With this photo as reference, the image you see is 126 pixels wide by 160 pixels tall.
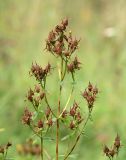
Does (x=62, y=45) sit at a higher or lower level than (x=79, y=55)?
lower

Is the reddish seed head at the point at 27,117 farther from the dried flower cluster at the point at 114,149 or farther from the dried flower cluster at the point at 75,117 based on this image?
the dried flower cluster at the point at 114,149

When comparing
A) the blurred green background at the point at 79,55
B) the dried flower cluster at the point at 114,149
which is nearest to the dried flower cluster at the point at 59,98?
the dried flower cluster at the point at 114,149

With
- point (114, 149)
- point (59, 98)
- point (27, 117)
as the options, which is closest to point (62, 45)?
point (59, 98)

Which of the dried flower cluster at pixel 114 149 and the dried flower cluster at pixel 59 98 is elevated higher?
the dried flower cluster at pixel 59 98

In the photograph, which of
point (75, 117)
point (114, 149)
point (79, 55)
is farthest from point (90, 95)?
point (79, 55)

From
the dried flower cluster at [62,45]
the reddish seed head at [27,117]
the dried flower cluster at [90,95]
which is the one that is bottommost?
the reddish seed head at [27,117]

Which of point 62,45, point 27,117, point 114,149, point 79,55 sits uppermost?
point 79,55

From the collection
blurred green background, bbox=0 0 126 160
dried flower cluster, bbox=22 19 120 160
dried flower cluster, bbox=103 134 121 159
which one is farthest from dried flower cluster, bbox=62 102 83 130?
blurred green background, bbox=0 0 126 160

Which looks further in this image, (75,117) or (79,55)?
(79,55)

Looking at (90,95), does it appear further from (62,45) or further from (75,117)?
(62,45)
